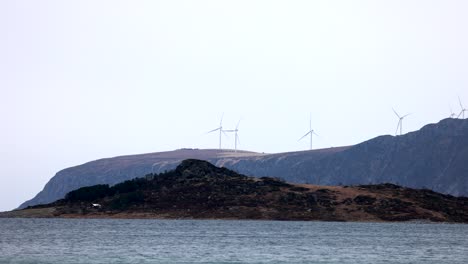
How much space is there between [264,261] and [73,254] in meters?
21.7

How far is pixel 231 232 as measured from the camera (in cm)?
15038

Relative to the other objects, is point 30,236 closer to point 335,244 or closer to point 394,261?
point 335,244

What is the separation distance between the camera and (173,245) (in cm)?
11638

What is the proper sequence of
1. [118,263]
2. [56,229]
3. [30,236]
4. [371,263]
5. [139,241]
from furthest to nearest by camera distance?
[56,229] → [30,236] → [139,241] → [371,263] → [118,263]

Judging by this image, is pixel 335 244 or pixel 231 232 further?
pixel 231 232

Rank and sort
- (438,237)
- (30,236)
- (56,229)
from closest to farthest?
(30,236)
(438,237)
(56,229)

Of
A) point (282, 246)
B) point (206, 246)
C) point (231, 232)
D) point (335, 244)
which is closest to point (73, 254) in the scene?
point (206, 246)

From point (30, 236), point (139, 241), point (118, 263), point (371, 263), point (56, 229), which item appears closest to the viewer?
point (118, 263)

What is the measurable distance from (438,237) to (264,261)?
207ft

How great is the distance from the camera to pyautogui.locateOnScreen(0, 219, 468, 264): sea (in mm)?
95688

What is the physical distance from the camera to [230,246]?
378 ft

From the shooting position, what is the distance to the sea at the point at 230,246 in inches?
3767

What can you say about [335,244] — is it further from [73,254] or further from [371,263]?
[73,254]

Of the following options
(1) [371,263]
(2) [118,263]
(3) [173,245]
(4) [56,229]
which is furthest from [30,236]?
(1) [371,263]
